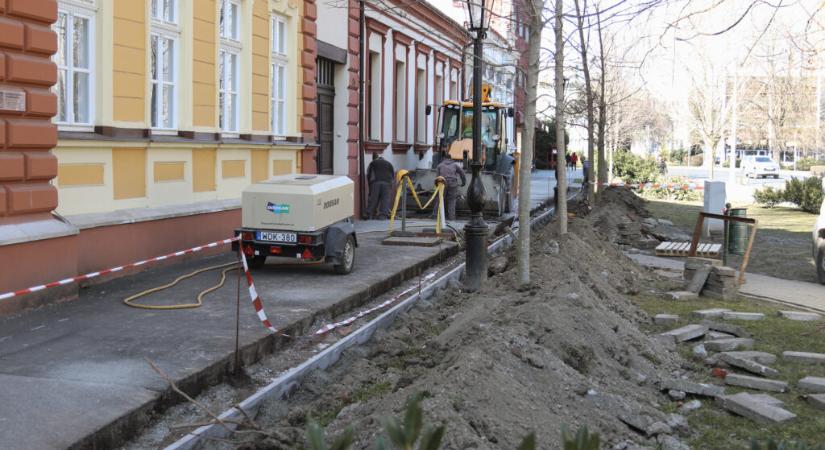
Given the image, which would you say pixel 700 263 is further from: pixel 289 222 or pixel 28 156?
pixel 28 156

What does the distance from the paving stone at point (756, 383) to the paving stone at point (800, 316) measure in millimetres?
3194

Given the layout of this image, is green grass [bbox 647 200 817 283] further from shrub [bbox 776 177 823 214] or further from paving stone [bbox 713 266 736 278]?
paving stone [bbox 713 266 736 278]

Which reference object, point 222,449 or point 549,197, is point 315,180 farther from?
point 549,197

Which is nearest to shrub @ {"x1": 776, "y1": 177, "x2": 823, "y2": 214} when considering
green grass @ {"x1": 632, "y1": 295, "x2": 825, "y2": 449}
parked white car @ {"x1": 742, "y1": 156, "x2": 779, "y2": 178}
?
green grass @ {"x1": 632, "y1": 295, "x2": 825, "y2": 449}

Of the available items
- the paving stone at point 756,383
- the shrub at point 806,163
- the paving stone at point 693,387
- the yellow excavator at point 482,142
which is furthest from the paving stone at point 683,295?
the shrub at point 806,163

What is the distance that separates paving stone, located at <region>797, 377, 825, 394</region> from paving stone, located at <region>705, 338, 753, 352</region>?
133cm

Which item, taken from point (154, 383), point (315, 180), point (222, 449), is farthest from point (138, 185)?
point (222, 449)

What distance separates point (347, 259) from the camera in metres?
11.6

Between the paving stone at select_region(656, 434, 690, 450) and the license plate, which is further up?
the license plate

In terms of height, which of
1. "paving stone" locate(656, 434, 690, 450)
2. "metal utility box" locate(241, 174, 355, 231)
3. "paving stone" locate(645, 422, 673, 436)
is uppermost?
"metal utility box" locate(241, 174, 355, 231)

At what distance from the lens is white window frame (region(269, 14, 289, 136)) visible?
15.1 metres

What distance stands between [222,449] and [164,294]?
468cm

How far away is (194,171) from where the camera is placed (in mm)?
12367

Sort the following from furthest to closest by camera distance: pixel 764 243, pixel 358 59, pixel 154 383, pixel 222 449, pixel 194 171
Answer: pixel 358 59 < pixel 764 243 < pixel 194 171 < pixel 154 383 < pixel 222 449
